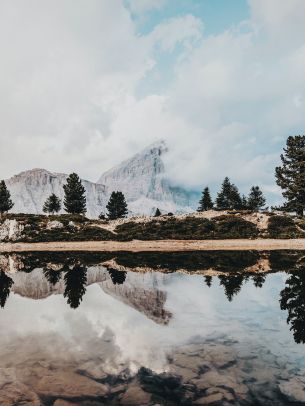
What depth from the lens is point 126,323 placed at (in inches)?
594

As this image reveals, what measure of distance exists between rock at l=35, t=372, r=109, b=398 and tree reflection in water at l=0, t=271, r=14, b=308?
35.1 ft

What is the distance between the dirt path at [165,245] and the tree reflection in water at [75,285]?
2610 cm

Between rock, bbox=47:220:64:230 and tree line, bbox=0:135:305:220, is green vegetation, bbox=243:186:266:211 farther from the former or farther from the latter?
rock, bbox=47:220:64:230

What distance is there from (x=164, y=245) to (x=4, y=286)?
121 ft

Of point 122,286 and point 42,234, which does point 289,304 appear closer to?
point 122,286

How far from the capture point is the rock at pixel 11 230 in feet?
232

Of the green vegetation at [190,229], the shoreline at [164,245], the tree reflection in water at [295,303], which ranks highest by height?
the green vegetation at [190,229]

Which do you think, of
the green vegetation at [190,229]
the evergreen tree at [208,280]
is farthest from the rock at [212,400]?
the green vegetation at [190,229]

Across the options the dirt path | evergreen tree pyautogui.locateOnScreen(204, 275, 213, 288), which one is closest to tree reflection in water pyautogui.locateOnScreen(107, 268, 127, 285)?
evergreen tree pyautogui.locateOnScreen(204, 275, 213, 288)

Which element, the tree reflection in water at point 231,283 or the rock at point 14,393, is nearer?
the rock at point 14,393

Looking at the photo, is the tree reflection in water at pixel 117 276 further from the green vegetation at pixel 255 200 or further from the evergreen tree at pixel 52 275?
the green vegetation at pixel 255 200

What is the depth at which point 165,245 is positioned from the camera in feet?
198

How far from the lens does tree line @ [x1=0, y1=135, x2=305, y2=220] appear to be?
79.1 m

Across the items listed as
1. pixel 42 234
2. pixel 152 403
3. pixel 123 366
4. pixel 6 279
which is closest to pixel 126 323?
pixel 123 366
